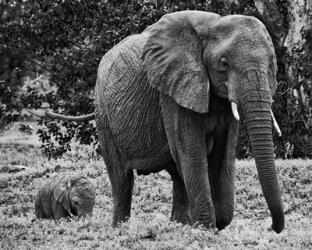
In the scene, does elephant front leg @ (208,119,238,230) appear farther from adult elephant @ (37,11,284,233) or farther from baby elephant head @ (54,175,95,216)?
baby elephant head @ (54,175,95,216)

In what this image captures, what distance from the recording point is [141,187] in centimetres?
1523

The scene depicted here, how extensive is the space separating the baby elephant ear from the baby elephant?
13.1 feet

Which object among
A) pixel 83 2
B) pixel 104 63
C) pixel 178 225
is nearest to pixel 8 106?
pixel 83 2

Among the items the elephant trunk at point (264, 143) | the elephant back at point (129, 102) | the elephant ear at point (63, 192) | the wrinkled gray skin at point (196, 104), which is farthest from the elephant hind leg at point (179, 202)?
the elephant ear at point (63, 192)

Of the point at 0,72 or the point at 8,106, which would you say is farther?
the point at 0,72

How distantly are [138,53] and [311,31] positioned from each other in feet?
33.7

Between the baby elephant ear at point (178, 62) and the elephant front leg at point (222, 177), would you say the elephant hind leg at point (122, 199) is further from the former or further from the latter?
the baby elephant ear at point (178, 62)

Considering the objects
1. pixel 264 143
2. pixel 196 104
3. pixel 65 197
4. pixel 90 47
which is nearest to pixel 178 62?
pixel 196 104

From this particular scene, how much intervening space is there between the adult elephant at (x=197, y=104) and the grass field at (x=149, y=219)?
48 cm

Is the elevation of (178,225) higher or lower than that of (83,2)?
lower

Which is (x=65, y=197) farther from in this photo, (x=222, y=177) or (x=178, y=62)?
(x=178, y=62)

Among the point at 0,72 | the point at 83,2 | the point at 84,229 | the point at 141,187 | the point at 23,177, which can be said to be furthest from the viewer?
the point at 0,72

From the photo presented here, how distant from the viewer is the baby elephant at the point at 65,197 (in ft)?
42.8

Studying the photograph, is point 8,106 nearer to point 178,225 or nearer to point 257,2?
point 257,2
